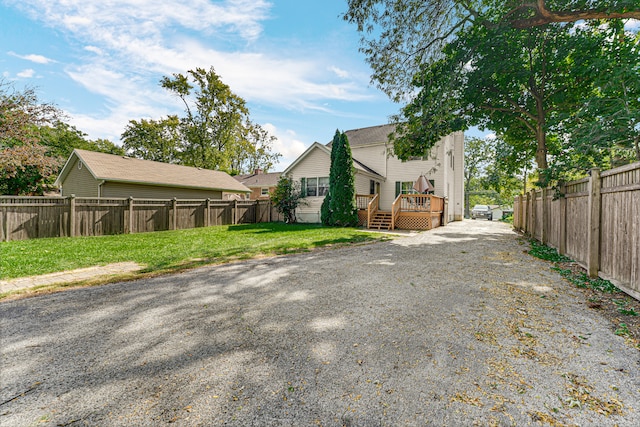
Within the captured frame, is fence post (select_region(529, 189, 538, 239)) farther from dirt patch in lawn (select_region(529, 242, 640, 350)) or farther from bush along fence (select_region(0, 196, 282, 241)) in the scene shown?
bush along fence (select_region(0, 196, 282, 241))

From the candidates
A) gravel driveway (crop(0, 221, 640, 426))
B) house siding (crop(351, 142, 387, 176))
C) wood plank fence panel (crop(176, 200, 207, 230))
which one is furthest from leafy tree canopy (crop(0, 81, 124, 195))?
house siding (crop(351, 142, 387, 176))

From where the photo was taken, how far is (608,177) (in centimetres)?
447

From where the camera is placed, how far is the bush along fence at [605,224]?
3.70 metres

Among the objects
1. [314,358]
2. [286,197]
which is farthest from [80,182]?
[314,358]

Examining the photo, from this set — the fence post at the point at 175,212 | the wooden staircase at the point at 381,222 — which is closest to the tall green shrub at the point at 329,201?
the wooden staircase at the point at 381,222

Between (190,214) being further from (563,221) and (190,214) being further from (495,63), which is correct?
(495,63)

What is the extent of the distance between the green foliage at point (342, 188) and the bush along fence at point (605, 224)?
9.33m

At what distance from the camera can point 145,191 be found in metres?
16.8

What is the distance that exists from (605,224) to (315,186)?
1431 cm

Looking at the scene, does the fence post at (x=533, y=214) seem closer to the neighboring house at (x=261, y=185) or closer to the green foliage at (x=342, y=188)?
the green foliage at (x=342, y=188)

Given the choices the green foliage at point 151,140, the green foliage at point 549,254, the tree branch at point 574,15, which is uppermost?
the green foliage at point 151,140

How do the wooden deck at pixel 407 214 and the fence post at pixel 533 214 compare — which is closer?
the fence post at pixel 533 214

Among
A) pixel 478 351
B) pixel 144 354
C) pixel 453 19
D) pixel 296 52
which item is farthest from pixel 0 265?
pixel 453 19

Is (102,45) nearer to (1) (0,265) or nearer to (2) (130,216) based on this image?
(2) (130,216)
